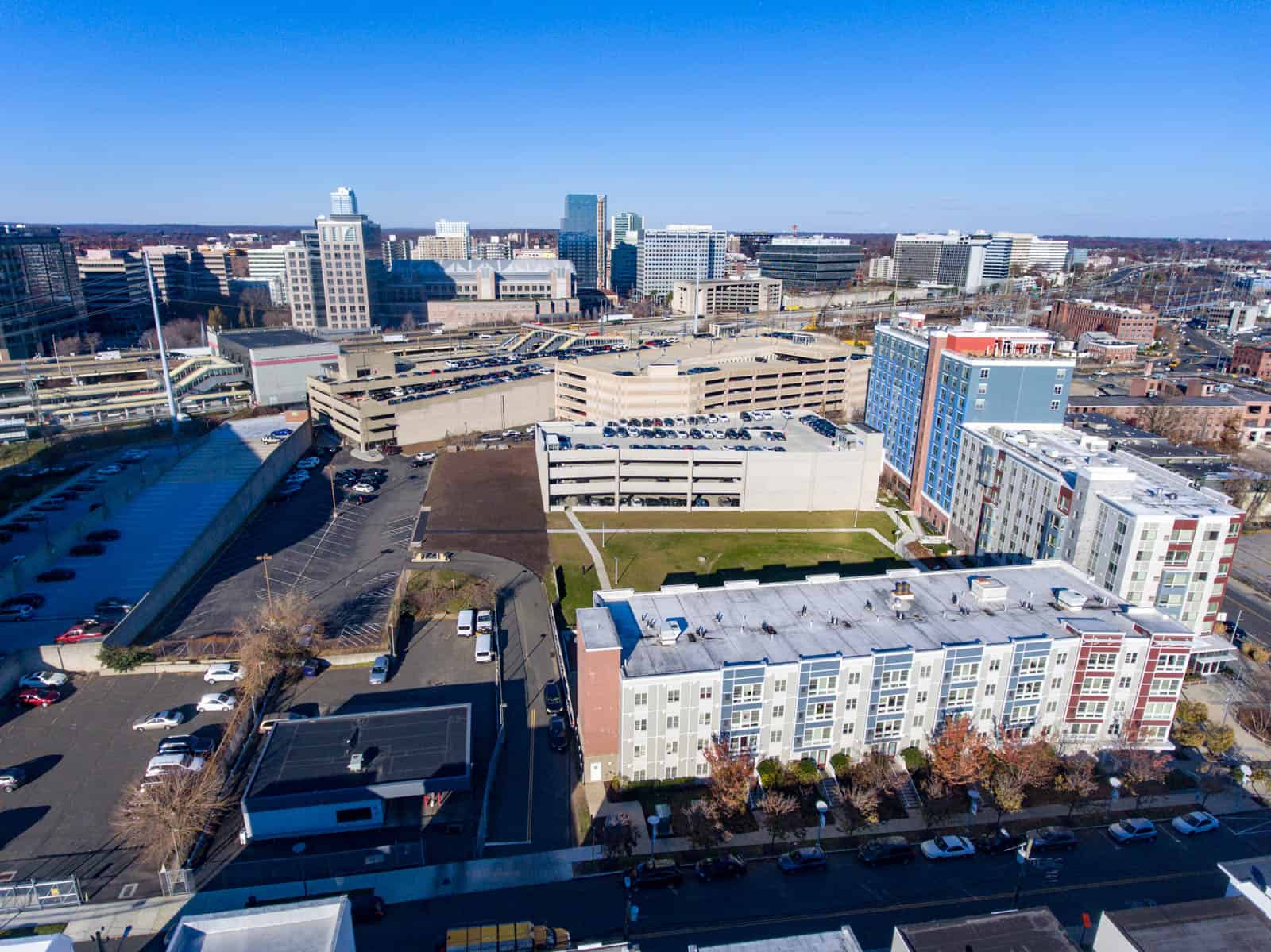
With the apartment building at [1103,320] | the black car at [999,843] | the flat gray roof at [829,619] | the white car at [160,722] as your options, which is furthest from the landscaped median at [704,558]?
the apartment building at [1103,320]

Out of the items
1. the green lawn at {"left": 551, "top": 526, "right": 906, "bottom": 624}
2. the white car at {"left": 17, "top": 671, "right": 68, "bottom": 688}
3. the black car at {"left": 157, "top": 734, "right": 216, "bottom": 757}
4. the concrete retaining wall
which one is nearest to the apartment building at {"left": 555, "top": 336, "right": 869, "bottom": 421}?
the green lawn at {"left": 551, "top": 526, "right": 906, "bottom": 624}

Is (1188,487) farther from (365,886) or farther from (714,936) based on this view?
(365,886)

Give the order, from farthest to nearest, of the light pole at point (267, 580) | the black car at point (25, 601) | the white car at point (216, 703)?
the light pole at point (267, 580) → the black car at point (25, 601) → the white car at point (216, 703)

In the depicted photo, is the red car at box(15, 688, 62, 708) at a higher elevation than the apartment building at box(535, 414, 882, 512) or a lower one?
lower

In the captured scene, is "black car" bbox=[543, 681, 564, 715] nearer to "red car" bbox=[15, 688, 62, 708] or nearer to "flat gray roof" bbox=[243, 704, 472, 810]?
"flat gray roof" bbox=[243, 704, 472, 810]

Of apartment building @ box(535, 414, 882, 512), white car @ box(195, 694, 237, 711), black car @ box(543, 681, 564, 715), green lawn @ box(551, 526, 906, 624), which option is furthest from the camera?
apartment building @ box(535, 414, 882, 512)

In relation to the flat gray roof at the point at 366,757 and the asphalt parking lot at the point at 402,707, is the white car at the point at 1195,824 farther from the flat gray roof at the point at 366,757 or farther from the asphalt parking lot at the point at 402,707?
A: the flat gray roof at the point at 366,757

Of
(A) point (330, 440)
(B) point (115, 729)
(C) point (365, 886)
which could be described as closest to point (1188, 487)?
(C) point (365, 886)
